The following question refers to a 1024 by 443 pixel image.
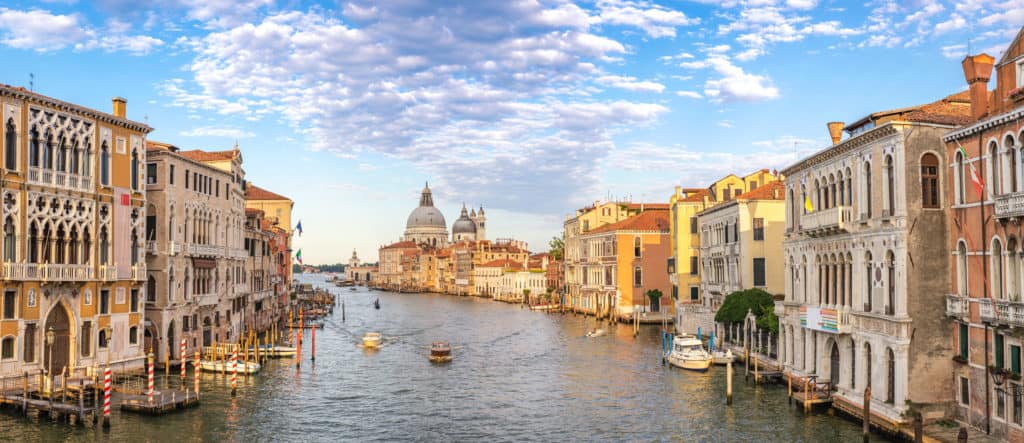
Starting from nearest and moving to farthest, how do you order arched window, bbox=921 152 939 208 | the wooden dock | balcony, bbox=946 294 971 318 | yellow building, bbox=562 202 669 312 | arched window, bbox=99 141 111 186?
balcony, bbox=946 294 971 318 < arched window, bbox=921 152 939 208 < the wooden dock < arched window, bbox=99 141 111 186 < yellow building, bbox=562 202 669 312

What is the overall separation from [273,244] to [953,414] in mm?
47974

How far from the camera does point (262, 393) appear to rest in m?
32.8

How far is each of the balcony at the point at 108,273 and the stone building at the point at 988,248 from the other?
2752cm

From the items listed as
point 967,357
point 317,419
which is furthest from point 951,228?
point 317,419

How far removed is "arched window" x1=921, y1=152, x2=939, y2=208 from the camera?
74.1 ft

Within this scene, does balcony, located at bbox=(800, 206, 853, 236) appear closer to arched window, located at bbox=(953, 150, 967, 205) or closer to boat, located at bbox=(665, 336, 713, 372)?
arched window, located at bbox=(953, 150, 967, 205)

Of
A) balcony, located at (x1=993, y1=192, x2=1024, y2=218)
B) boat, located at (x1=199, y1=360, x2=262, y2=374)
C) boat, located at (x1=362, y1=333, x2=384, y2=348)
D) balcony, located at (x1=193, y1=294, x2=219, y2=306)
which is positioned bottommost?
boat, located at (x1=362, y1=333, x2=384, y2=348)

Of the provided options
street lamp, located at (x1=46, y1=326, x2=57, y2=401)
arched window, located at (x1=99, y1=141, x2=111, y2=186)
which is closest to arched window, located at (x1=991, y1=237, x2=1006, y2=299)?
street lamp, located at (x1=46, y1=326, x2=57, y2=401)

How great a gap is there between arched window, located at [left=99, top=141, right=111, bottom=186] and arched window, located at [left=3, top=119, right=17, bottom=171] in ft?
12.5

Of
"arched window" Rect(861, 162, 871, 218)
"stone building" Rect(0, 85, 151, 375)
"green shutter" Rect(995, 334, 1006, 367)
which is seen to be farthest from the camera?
"stone building" Rect(0, 85, 151, 375)

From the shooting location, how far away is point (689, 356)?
126 feet

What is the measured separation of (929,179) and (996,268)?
10.8ft

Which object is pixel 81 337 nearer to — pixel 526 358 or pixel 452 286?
pixel 526 358

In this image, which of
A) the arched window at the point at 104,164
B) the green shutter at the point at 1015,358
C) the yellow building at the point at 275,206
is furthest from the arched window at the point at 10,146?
the yellow building at the point at 275,206
